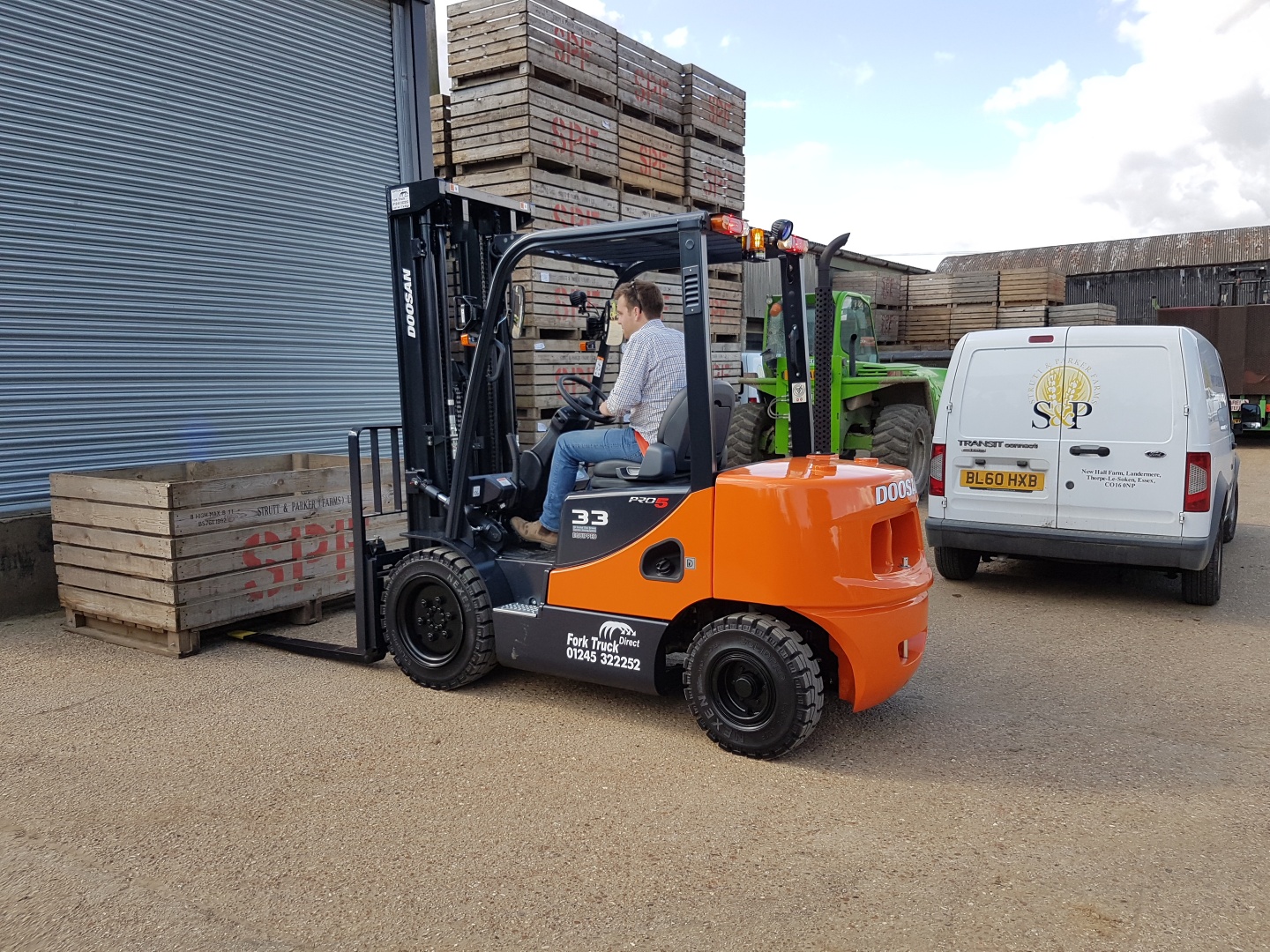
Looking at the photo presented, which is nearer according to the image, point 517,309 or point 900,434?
point 517,309

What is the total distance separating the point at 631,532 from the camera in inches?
175

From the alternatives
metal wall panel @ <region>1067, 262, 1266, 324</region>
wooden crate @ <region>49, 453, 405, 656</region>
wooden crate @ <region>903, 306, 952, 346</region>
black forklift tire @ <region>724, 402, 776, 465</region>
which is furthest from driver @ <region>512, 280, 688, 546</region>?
metal wall panel @ <region>1067, 262, 1266, 324</region>

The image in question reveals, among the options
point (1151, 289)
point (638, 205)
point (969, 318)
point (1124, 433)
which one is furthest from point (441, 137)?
point (1151, 289)

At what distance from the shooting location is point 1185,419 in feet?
20.7

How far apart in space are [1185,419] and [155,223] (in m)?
7.81

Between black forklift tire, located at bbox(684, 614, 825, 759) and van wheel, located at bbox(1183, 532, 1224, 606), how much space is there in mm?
4103

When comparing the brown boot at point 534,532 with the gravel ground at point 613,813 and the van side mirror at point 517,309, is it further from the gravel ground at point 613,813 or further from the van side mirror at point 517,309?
the van side mirror at point 517,309

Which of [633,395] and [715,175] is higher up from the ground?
[715,175]

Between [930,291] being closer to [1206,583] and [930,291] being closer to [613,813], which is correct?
[1206,583]

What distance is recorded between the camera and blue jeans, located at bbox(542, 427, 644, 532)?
4785 mm

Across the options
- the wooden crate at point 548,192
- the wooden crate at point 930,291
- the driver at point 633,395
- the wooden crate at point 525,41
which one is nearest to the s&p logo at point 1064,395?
the driver at point 633,395

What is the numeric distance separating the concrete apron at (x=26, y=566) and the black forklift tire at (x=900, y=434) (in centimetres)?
848

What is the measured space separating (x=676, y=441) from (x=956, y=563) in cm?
410

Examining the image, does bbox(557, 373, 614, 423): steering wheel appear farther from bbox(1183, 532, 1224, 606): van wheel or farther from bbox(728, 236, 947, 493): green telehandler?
bbox(728, 236, 947, 493): green telehandler
